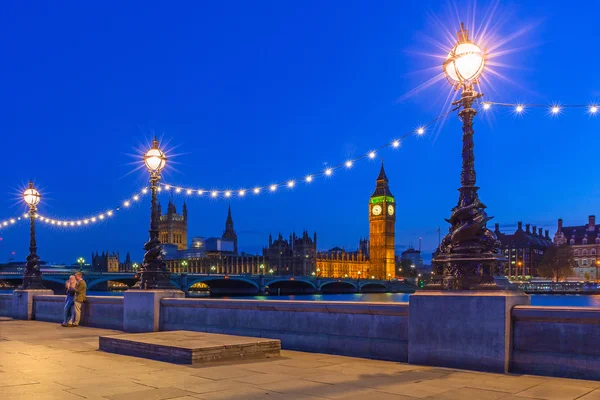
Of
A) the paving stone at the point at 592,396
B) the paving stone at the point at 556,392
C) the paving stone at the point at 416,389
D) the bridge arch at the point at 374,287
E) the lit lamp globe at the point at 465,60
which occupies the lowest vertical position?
the bridge arch at the point at 374,287

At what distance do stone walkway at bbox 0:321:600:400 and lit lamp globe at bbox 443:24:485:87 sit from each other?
4472 millimetres

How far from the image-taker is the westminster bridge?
86.0 meters

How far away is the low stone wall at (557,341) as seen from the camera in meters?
8.06

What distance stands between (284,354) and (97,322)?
9.08 m

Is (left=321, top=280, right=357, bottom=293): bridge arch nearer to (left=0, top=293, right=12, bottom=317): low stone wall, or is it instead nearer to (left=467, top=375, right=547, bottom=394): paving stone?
(left=0, top=293, right=12, bottom=317): low stone wall

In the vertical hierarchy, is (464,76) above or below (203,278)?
above

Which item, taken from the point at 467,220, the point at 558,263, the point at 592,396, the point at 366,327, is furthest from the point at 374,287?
the point at 592,396

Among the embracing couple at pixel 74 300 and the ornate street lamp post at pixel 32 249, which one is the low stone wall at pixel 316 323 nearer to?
the embracing couple at pixel 74 300

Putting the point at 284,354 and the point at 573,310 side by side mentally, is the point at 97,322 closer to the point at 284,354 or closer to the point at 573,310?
the point at 284,354

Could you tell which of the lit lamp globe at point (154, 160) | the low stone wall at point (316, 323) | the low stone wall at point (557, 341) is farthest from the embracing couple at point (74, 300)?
the low stone wall at point (557, 341)

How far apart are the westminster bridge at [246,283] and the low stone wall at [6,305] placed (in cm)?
5190

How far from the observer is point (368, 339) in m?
10.4

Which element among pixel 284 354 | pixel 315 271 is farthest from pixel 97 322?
pixel 315 271

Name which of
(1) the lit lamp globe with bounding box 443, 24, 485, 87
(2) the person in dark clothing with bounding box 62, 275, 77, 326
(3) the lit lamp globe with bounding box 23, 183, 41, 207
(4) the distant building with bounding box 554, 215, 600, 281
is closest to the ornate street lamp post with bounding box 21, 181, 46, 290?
(3) the lit lamp globe with bounding box 23, 183, 41, 207
